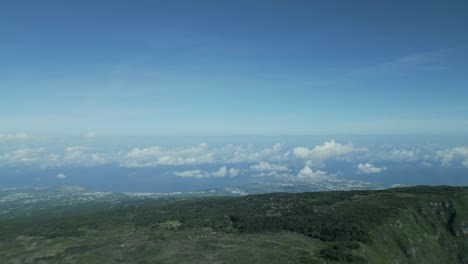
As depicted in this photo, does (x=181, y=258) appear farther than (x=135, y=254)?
No

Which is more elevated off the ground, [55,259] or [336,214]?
[336,214]

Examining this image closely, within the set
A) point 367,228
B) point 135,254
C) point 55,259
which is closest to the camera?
point 135,254

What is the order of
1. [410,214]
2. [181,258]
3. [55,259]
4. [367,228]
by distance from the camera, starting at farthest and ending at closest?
1. [410,214]
2. [367,228]
3. [55,259]
4. [181,258]

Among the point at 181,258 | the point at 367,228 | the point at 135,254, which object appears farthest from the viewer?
the point at 367,228

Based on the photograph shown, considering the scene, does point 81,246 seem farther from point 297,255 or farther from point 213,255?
point 297,255

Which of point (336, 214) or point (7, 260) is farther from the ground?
point (336, 214)

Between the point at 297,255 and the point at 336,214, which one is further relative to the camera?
the point at 336,214

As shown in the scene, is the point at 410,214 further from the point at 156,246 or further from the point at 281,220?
the point at 156,246

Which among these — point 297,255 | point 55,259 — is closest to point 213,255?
point 297,255

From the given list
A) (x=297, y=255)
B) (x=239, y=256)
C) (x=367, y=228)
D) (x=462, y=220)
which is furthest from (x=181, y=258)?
(x=462, y=220)
